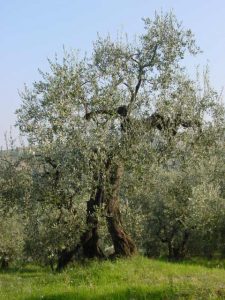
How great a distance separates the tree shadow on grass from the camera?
13.0 m

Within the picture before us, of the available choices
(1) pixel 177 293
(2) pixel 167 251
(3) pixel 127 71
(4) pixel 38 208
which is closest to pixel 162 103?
(3) pixel 127 71

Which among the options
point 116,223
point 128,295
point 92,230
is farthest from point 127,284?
point 92,230

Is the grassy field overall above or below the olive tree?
below

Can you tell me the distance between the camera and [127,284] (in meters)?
14.9

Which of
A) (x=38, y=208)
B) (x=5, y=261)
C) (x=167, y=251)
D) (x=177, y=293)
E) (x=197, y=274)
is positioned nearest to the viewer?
(x=177, y=293)

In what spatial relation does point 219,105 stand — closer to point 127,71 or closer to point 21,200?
point 127,71

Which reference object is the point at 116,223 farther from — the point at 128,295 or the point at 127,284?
the point at 128,295

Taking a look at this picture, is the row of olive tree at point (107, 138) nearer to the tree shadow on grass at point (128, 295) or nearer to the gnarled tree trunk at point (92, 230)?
the gnarled tree trunk at point (92, 230)

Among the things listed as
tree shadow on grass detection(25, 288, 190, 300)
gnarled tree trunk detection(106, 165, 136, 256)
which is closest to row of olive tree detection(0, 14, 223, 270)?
gnarled tree trunk detection(106, 165, 136, 256)

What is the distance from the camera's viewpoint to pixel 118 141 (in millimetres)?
19609

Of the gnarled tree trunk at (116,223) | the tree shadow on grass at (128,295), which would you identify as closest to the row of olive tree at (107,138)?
the gnarled tree trunk at (116,223)

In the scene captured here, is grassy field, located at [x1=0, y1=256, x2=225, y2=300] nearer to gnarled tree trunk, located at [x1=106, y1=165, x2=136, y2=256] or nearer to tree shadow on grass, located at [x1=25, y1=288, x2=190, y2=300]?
tree shadow on grass, located at [x1=25, y1=288, x2=190, y2=300]

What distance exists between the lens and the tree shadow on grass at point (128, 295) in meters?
13.0

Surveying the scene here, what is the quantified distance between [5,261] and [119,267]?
49.5 m
